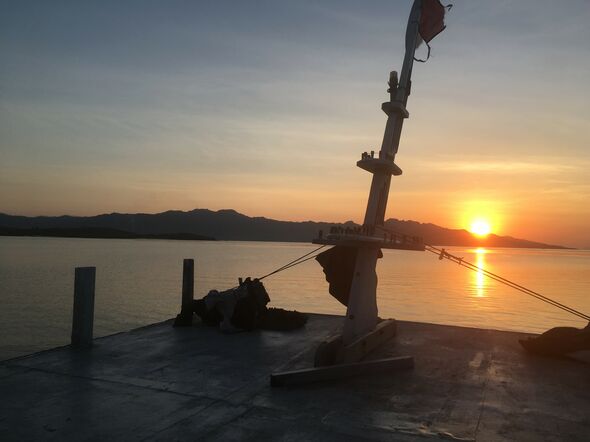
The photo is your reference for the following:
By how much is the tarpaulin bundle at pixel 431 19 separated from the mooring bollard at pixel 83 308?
795cm

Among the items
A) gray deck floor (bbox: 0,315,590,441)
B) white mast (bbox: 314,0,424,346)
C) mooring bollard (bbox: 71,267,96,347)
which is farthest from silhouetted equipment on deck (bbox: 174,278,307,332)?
white mast (bbox: 314,0,424,346)

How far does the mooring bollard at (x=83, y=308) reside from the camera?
9.38 metres

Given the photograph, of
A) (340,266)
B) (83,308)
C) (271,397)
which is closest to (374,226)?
(340,266)

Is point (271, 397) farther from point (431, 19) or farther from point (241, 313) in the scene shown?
point (431, 19)

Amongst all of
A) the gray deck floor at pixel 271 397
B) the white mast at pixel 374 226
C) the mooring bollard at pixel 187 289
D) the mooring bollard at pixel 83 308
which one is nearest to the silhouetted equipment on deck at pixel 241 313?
the mooring bollard at pixel 187 289

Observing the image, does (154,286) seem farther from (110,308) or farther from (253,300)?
(253,300)

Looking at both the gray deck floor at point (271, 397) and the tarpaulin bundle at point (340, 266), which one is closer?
the gray deck floor at point (271, 397)

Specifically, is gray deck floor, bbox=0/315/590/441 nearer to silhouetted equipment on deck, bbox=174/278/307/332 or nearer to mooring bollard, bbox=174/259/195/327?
silhouetted equipment on deck, bbox=174/278/307/332

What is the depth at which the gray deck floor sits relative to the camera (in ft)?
17.9

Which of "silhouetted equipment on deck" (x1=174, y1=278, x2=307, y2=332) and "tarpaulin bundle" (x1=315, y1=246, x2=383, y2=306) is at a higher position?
"tarpaulin bundle" (x1=315, y1=246, x2=383, y2=306)

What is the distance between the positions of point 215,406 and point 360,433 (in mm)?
1858

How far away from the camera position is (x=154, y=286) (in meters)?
45.2

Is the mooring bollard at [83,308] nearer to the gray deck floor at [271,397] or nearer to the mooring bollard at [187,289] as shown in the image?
the gray deck floor at [271,397]

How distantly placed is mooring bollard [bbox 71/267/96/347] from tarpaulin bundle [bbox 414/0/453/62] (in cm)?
795
